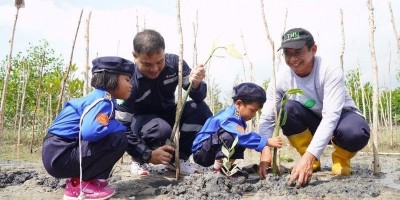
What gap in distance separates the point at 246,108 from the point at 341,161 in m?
0.92

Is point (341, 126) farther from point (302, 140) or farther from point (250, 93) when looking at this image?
point (250, 93)

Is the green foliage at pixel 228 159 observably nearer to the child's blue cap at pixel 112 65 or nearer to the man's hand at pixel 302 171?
the man's hand at pixel 302 171

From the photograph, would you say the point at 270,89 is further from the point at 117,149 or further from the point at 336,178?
the point at 117,149

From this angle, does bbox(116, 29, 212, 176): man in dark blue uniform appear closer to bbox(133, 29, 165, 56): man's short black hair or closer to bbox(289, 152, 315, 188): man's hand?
bbox(133, 29, 165, 56): man's short black hair

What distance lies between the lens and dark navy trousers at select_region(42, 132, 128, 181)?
235cm

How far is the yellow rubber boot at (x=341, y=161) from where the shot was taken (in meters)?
3.10

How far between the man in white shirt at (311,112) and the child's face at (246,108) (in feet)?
0.50

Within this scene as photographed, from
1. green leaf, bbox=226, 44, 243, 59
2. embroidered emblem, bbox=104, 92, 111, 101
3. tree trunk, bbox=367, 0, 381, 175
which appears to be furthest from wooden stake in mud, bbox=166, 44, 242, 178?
tree trunk, bbox=367, 0, 381, 175

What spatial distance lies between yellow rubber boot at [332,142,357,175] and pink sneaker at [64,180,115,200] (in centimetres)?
179

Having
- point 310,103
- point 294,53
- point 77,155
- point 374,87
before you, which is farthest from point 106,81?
point 374,87

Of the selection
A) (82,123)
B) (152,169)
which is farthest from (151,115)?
(82,123)

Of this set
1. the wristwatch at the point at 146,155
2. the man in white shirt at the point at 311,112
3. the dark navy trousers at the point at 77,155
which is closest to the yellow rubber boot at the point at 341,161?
the man in white shirt at the point at 311,112

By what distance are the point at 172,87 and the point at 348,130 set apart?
1.45 meters

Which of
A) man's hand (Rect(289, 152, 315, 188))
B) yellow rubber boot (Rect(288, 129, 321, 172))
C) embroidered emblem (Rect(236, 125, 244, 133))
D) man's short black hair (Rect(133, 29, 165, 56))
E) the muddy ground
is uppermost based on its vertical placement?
man's short black hair (Rect(133, 29, 165, 56))
